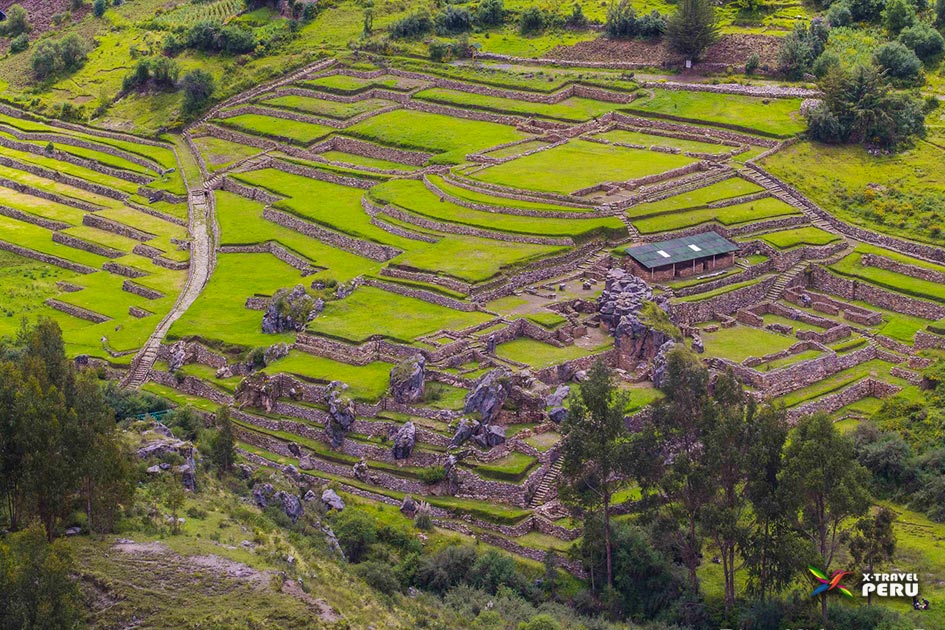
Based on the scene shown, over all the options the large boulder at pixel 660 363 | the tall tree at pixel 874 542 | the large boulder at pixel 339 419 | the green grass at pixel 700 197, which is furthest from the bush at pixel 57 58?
the tall tree at pixel 874 542

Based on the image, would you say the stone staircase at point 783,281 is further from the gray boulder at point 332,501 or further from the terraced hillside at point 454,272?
the gray boulder at point 332,501

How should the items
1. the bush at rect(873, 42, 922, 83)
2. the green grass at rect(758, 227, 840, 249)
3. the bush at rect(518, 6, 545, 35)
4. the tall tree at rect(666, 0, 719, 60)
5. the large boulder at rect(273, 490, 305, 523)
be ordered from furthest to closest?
the bush at rect(518, 6, 545, 35)
the tall tree at rect(666, 0, 719, 60)
the bush at rect(873, 42, 922, 83)
the green grass at rect(758, 227, 840, 249)
the large boulder at rect(273, 490, 305, 523)

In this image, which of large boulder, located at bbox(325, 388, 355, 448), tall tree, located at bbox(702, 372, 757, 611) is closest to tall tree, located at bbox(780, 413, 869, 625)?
tall tree, located at bbox(702, 372, 757, 611)

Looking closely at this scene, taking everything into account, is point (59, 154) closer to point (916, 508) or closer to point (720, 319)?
point (720, 319)

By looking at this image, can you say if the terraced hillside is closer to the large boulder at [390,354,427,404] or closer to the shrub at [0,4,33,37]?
the large boulder at [390,354,427,404]

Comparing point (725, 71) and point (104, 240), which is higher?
point (725, 71)

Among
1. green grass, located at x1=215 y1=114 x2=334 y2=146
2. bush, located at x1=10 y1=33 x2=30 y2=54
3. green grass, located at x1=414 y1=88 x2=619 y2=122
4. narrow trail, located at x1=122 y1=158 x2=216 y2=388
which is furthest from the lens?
bush, located at x1=10 y1=33 x2=30 y2=54

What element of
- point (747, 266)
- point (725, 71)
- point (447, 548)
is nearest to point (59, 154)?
point (725, 71)
